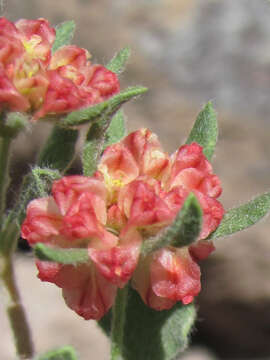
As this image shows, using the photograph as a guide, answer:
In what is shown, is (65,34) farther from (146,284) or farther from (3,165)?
(146,284)

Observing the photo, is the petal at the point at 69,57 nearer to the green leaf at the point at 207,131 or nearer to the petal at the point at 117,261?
the green leaf at the point at 207,131

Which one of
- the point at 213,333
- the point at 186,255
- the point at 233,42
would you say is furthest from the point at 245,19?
the point at 186,255

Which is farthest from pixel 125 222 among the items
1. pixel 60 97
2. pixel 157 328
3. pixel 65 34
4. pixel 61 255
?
pixel 65 34

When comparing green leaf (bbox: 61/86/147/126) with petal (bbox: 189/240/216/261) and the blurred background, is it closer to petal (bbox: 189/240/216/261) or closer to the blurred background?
petal (bbox: 189/240/216/261)

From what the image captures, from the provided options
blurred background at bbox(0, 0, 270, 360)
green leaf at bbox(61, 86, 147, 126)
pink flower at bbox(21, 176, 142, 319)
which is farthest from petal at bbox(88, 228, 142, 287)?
blurred background at bbox(0, 0, 270, 360)

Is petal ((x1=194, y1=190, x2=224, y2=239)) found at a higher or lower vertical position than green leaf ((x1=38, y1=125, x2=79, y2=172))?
higher
